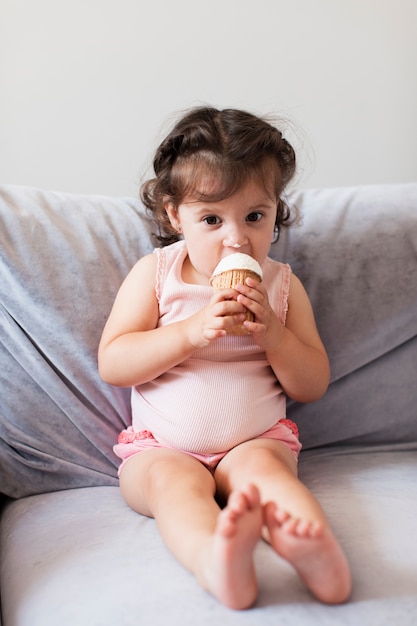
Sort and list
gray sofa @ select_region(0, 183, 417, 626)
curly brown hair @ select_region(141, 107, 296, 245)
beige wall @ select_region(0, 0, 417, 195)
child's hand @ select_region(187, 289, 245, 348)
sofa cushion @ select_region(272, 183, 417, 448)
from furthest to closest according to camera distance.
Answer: beige wall @ select_region(0, 0, 417, 195) < sofa cushion @ select_region(272, 183, 417, 448) < curly brown hair @ select_region(141, 107, 296, 245) < child's hand @ select_region(187, 289, 245, 348) < gray sofa @ select_region(0, 183, 417, 626)

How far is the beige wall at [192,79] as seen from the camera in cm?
169

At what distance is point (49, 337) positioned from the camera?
4.22 ft

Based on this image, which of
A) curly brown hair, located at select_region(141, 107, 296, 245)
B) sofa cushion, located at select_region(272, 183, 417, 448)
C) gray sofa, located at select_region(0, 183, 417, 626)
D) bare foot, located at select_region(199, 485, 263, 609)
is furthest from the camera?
sofa cushion, located at select_region(272, 183, 417, 448)

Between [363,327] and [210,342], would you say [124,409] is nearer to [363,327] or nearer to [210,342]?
[210,342]

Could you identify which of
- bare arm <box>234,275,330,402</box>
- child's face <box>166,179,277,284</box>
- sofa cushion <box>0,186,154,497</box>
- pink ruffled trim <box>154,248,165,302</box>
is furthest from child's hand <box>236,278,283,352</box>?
sofa cushion <box>0,186,154,497</box>

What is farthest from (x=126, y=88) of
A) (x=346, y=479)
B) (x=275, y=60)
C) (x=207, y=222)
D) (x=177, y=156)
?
(x=346, y=479)

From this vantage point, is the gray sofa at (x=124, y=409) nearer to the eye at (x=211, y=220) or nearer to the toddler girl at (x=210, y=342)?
the toddler girl at (x=210, y=342)

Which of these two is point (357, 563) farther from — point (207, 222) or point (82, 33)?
point (82, 33)

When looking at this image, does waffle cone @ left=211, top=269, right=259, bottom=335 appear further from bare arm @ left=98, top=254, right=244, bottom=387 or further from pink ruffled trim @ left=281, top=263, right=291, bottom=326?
pink ruffled trim @ left=281, top=263, right=291, bottom=326

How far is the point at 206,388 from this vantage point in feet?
4.00

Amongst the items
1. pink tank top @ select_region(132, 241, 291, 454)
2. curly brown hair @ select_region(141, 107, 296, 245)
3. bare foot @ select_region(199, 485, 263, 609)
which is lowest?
pink tank top @ select_region(132, 241, 291, 454)

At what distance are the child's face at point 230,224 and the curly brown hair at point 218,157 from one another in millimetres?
15

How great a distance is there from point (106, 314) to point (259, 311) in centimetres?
35

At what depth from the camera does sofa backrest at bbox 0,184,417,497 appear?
1279 mm
